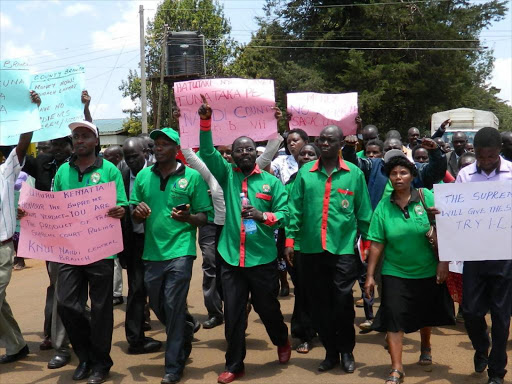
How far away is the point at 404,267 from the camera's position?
5.12 m

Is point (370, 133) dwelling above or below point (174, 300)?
above

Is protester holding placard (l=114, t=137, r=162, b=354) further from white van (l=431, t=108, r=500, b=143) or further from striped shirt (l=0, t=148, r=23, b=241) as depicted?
white van (l=431, t=108, r=500, b=143)

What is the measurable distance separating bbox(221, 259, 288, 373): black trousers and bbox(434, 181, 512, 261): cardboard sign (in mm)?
1458

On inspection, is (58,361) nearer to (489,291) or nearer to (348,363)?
(348,363)

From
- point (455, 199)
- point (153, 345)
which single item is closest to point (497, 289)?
point (455, 199)

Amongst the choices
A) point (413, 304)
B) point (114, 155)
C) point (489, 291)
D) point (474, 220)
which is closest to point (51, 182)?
point (114, 155)

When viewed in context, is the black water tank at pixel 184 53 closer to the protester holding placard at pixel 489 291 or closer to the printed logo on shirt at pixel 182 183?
the printed logo on shirt at pixel 182 183

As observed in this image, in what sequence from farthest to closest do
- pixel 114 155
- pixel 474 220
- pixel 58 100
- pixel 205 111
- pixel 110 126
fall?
pixel 110 126 → pixel 114 155 → pixel 58 100 → pixel 205 111 → pixel 474 220

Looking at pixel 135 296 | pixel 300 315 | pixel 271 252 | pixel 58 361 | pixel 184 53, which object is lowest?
pixel 58 361

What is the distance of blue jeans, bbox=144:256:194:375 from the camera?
5.21 metres

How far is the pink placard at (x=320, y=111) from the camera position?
6996mm

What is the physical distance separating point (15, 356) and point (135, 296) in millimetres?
1266

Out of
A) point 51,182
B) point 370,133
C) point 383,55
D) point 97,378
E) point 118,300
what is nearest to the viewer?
point 97,378

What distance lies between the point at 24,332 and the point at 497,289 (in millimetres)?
5128
